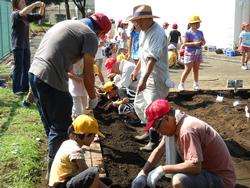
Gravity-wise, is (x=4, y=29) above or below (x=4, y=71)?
above

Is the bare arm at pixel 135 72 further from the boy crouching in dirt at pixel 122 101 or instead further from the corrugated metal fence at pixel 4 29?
the corrugated metal fence at pixel 4 29

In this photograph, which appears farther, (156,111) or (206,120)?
(206,120)

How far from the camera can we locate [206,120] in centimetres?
813

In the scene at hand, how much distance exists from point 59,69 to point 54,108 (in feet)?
1.22

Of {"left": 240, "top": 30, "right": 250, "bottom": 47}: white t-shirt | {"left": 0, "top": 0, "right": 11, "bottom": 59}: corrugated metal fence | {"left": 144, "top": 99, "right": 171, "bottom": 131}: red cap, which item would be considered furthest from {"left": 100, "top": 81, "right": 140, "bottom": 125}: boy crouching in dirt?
{"left": 0, "top": 0, "right": 11, "bottom": 59}: corrugated metal fence

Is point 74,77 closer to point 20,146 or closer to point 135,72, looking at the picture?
point 20,146

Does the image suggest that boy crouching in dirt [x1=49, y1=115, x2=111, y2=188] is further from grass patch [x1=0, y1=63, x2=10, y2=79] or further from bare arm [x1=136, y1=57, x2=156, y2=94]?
grass patch [x1=0, y1=63, x2=10, y2=79]

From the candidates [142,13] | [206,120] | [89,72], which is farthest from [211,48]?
[89,72]

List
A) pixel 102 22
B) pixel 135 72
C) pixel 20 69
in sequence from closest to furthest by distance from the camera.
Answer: pixel 102 22 → pixel 135 72 → pixel 20 69

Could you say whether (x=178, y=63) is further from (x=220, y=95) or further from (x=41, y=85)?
(x=41, y=85)

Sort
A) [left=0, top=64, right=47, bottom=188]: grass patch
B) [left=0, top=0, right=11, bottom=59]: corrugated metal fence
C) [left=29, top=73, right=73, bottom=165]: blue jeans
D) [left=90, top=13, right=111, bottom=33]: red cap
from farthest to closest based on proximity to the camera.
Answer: [left=0, top=0, right=11, bottom=59]: corrugated metal fence
[left=0, top=64, right=47, bottom=188]: grass patch
[left=90, top=13, right=111, bottom=33]: red cap
[left=29, top=73, right=73, bottom=165]: blue jeans

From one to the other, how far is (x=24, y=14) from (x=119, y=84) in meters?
2.13

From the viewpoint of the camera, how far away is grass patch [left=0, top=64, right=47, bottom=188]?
4.98 meters

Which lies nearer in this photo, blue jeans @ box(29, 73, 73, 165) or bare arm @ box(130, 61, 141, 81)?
blue jeans @ box(29, 73, 73, 165)
